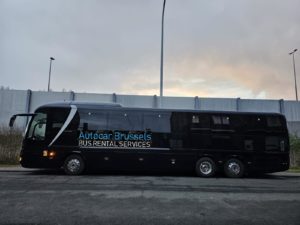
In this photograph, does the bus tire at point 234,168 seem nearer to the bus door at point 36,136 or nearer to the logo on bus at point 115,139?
the logo on bus at point 115,139

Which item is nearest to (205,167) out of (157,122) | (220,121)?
(220,121)

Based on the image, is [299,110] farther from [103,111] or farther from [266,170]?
[103,111]

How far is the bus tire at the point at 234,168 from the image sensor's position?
45.8 ft

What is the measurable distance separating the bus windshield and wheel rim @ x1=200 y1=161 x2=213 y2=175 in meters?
7.74

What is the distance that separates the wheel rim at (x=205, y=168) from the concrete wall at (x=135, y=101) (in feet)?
48.0

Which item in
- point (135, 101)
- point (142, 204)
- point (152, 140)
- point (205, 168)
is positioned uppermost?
point (135, 101)

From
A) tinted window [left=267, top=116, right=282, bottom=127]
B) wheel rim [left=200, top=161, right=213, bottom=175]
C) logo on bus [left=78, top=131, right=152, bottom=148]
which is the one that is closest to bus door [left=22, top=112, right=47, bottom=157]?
logo on bus [left=78, top=131, right=152, bottom=148]

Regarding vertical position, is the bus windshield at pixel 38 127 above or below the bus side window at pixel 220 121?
below

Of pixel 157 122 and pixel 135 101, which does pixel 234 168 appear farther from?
pixel 135 101

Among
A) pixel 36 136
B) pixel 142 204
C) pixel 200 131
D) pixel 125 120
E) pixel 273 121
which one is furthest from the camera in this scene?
pixel 273 121

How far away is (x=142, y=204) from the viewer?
7277mm

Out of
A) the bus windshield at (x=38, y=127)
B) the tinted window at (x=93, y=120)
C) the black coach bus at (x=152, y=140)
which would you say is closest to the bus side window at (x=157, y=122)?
the black coach bus at (x=152, y=140)

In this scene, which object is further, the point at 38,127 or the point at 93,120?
the point at 93,120

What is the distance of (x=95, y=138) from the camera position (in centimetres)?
1381
